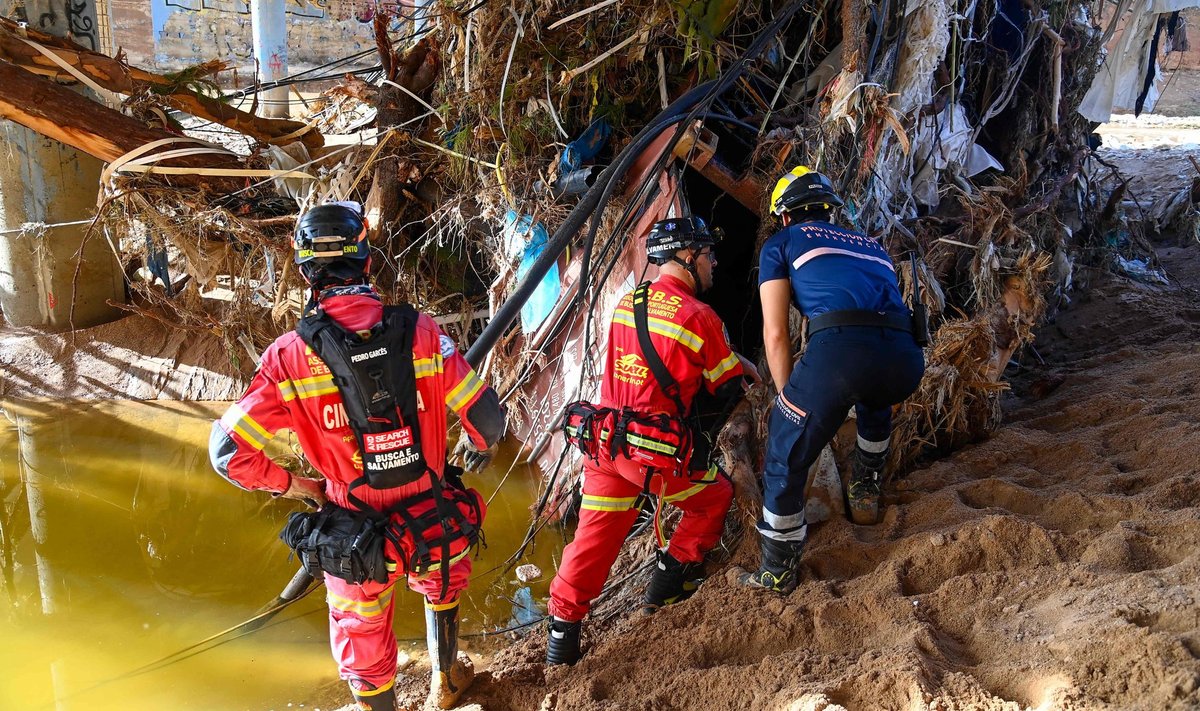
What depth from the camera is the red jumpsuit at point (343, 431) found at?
2.94 meters

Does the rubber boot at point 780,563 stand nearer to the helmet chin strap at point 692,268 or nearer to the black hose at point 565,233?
the helmet chin strap at point 692,268

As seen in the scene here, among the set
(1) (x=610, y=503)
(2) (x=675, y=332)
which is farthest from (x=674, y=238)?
Result: (1) (x=610, y=503)

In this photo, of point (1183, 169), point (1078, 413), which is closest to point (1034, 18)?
point (1078, 413)

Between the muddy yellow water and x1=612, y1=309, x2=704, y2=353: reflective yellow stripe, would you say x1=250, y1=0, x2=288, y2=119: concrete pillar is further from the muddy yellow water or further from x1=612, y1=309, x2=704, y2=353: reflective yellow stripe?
x1=612, y1=309, x2=704, y2=353: reflective yellow stripe

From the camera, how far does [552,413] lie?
18.0 ft

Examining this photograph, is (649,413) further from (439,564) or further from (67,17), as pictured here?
(67,17)

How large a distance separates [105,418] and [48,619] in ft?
9.93

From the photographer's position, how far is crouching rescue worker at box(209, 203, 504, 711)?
2.94 metres

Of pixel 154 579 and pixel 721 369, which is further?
pixel 154 579

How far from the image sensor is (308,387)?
296cm

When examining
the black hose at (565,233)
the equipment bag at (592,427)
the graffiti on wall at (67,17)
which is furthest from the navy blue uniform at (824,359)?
the graffiti on wall at (67,17)

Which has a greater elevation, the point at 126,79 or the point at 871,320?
the point at 126,79

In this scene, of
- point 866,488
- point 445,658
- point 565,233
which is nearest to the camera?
point 445,658

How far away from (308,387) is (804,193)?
7.32 ft
